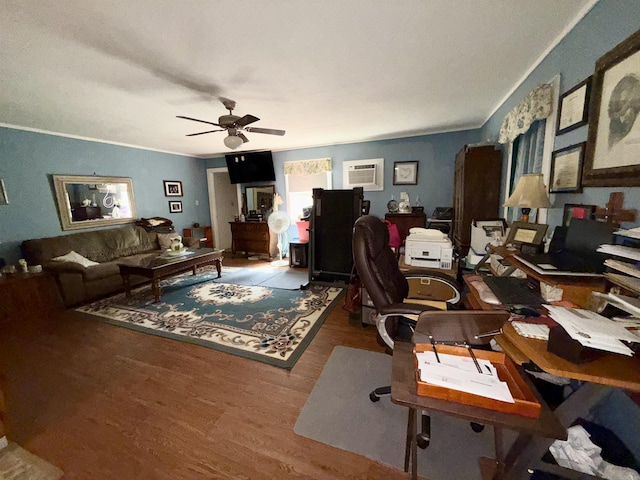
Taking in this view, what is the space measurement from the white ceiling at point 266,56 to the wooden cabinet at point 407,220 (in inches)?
56.8

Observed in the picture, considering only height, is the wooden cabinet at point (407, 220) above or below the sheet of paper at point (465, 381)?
above

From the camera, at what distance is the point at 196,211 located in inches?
231

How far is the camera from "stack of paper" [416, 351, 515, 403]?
77 cm

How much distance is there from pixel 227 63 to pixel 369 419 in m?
2.70

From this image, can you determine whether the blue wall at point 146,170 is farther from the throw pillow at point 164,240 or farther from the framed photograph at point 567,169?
the framed photograph at point 567,169

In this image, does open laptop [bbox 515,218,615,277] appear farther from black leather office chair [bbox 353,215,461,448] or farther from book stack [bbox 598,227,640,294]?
black leather office chair [bbox 353,215,461,448]

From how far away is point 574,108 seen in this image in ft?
4.67

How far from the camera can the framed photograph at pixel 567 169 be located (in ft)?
4.56

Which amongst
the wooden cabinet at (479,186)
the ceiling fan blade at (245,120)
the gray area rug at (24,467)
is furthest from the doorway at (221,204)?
the gray area rug at (24,467)

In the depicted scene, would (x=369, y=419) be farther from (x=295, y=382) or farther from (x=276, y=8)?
(x=276, y=8)

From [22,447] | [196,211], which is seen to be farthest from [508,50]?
[196,211]

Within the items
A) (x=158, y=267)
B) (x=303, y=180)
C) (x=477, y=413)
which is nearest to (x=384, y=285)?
(x=477, y=413)

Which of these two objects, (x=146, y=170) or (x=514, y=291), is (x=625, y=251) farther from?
(x=146, y=170)

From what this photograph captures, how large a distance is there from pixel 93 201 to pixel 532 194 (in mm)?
5703
